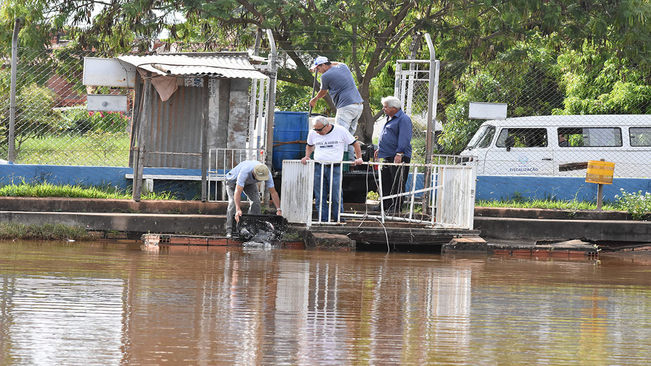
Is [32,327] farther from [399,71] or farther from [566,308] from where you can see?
[399,71]

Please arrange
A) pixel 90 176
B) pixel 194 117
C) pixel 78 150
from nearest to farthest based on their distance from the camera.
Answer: pixel 90 176 → pixel 78 150 → pixel 194 117

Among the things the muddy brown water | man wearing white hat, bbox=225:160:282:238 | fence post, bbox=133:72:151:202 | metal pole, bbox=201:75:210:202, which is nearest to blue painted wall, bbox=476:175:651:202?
man wearing white hat, bbox=225:160:282:238

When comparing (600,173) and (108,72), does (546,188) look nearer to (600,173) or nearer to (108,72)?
(600,173)

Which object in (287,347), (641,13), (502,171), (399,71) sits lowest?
(287,347)

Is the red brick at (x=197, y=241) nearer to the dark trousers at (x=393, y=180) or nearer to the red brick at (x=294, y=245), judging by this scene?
the red brick at (x=294, y=245)

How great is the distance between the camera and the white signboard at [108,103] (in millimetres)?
13320

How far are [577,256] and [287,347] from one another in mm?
7872

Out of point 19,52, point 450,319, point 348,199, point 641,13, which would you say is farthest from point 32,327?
point 641,13

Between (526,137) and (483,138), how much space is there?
35.6 inches

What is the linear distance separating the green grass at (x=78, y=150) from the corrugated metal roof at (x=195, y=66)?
1.70 m

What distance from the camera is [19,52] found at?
13938 mm

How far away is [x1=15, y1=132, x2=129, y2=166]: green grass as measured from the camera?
1354 centimetres

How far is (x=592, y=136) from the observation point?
18.2 meters

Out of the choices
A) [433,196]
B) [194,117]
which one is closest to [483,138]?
[433,196]
